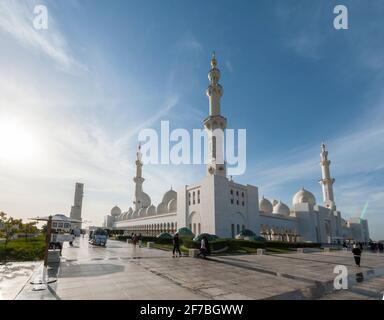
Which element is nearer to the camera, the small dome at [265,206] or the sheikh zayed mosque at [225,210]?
the sheikh zayed mosque at [225,210]

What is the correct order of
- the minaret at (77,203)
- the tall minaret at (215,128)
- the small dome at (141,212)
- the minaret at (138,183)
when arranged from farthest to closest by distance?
1. the minaret at (77,203)
2. the minaret at (138,183)
3. the small dome at (141,212)
4. the tall minaret at (215,128)

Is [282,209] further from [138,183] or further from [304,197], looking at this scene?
[138,183]

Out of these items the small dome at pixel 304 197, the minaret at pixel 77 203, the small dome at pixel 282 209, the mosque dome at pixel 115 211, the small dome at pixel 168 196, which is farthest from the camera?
the minaret at pixel 77 203

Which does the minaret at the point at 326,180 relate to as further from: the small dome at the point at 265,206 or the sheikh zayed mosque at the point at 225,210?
the small dome at the point at 265,206

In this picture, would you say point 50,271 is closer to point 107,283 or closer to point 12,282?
point 12,282

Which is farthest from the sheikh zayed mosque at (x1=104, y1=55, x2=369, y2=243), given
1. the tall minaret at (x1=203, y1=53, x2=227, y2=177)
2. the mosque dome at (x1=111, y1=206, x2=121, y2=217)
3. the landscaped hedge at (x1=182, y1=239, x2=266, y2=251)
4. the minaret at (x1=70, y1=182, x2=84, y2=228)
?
the minaret at (x1=70, y1=182, x2=84, y2=228)

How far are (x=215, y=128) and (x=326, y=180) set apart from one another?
1504 inches

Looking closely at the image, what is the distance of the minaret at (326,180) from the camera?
65438 millimetres

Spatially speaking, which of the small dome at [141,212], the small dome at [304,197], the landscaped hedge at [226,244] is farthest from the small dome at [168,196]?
the landscaped hedge at [226,244]

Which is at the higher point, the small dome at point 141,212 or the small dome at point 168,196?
the small dome at point 168,196

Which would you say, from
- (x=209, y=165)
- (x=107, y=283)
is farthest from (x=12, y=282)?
(x=209, y=165)

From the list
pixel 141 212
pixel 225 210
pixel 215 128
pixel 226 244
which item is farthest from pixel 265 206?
pixel 226 244
